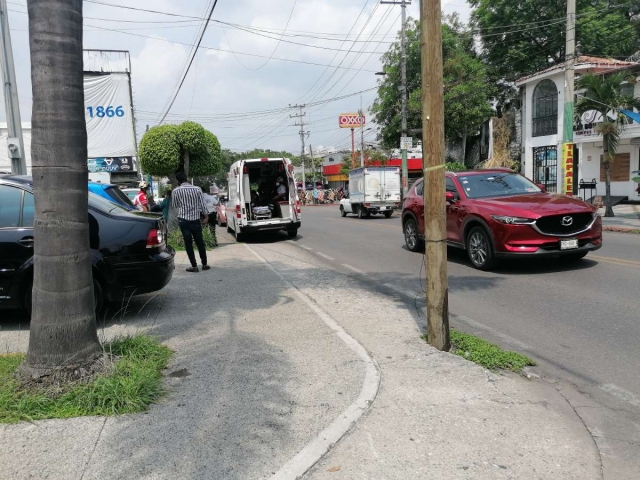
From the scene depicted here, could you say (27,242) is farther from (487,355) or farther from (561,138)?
(561,138)

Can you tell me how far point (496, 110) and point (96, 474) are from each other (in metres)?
39.0

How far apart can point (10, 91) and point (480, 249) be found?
31.8 feet

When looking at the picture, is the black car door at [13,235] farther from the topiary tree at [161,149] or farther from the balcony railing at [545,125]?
the balcony railing at [545,125]

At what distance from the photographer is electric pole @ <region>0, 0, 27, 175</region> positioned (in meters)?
10.2

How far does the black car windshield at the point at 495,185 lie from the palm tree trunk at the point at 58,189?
716cm

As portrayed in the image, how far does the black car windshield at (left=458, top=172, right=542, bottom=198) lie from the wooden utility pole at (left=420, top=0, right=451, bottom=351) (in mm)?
4922

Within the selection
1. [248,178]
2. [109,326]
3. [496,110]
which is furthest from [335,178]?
[109,326]

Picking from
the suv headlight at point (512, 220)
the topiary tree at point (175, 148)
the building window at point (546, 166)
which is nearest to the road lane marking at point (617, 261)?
the suv headlight at point (512, 220)

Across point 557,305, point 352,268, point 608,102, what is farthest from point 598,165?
point 557,305

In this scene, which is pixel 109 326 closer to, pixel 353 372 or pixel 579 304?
pixel 353 372

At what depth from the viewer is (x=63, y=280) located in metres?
3.70

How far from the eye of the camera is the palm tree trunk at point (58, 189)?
141 inches

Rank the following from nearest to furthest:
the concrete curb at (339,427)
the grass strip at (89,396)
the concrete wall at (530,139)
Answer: the concrete curb at (339,427) < the grass strip at (89,396) < the concrete wall at (530,139)

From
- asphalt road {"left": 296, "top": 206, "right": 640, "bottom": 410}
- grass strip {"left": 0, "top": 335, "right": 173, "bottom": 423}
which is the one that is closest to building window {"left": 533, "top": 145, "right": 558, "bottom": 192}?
asphalt road {"left": 296, "top": 206, "right": 640, "bottom": 410}
